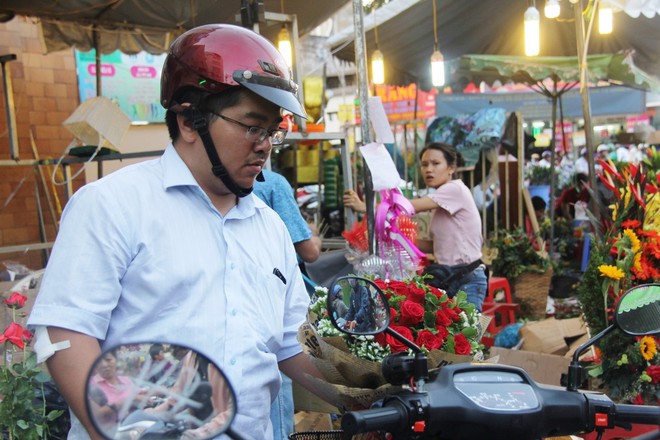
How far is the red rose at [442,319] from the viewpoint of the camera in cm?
187

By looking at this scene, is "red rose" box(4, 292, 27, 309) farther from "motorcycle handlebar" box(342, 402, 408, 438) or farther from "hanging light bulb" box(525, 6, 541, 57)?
"hanging light bulb" box(525, 6, 541, 57)

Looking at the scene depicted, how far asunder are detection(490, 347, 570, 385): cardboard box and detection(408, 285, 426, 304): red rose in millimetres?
2719

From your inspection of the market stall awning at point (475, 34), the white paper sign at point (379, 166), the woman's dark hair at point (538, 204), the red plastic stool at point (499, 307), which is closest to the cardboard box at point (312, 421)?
the white paper sign at point (379, 166)

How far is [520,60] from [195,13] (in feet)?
13.6

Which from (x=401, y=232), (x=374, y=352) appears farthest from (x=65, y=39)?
(x=374, y=352)

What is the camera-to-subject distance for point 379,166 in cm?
339

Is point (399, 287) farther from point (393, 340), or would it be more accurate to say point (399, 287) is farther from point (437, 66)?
point (437, 66)

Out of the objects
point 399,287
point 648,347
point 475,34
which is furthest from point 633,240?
point 475,34

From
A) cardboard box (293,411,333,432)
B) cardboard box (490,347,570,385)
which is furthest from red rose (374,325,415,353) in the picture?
cardboard box (490,347,570,385)

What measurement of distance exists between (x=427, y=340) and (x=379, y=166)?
177 cm

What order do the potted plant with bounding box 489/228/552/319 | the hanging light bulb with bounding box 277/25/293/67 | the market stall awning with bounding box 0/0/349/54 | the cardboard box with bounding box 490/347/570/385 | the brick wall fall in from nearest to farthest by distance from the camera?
the cardboard box with bounding box 490/347/570/385
the hanging light bulb with bounding box 277/25/293/67
the market stall awning with bounding box 0/0/349/54
the brick wall
the potted plant with bounding box 489/228/552/319

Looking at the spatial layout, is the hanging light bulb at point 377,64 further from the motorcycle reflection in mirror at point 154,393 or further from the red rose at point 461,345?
the motorcycle reflection in mirror at point 154,393

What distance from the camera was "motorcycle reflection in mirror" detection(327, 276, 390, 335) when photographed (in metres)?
1.58

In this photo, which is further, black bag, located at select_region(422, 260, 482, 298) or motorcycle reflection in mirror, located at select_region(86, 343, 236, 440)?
black bag, located at select_region(422, 260, 482, 298)
